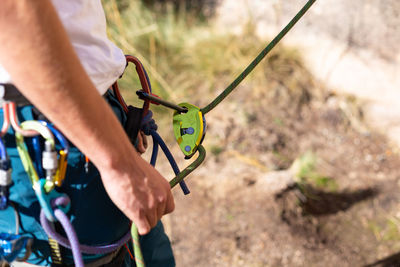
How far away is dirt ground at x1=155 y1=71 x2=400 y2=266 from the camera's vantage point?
1.84m

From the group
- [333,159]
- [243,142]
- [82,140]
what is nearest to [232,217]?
[243,142]

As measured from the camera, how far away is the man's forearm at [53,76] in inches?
19.5

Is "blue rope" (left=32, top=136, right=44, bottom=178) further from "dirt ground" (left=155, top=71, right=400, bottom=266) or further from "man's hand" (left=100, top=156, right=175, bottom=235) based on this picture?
"dirt ground" (left=155, top=71, right=400, bottom=266)

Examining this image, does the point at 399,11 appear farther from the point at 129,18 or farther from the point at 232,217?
the point at 129,18

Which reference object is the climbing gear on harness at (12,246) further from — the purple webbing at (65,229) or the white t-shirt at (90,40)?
the white t-shirt at (90,40)

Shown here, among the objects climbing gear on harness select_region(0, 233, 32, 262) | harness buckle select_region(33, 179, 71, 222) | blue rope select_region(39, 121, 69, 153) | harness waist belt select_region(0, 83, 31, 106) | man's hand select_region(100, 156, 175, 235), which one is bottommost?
climbing gear on harness select_region(0, 233, 32, 262)

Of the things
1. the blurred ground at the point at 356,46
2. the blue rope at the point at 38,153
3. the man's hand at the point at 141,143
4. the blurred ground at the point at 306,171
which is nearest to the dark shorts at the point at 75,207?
the blue rope at the point at 38,153

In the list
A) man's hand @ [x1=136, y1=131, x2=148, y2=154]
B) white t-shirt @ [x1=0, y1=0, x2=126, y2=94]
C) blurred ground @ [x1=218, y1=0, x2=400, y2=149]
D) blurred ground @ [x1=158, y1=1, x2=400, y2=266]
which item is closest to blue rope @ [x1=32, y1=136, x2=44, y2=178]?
white t-shirt @ [x1=0, y1=0, x2=126, y2=94]

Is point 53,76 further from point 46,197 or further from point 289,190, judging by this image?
point 289,190

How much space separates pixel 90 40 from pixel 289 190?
1.56 m

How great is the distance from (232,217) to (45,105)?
1.55 meters

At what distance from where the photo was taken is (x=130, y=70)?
8.96 ft

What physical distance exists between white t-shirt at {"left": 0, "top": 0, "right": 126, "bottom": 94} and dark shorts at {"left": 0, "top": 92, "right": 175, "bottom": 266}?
0.07m

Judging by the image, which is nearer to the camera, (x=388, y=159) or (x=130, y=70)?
(x=388, y=159)
